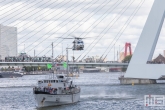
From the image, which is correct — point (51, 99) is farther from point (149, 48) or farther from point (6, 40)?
point (6, 40)

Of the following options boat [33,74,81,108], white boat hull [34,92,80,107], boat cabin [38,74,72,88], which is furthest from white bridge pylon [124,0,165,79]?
white boat hull [34,92,80,107]

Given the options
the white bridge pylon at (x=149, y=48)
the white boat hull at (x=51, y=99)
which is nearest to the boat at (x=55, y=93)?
the white boat hull at (x=51, y=99)

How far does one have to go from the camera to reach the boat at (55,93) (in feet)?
140

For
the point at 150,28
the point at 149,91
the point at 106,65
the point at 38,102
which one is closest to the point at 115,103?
the point at 38,102

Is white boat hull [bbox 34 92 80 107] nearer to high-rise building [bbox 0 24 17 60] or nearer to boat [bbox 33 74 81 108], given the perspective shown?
boat [bbox 33 74 81 108]

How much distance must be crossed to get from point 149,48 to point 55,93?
1966 centimetres

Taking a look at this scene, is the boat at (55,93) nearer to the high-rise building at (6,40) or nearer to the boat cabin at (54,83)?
the boat cabin at (54,83)

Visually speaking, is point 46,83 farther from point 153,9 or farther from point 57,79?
point 153,9

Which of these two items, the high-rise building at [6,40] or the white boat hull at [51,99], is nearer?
the white boat hull at [51,99]

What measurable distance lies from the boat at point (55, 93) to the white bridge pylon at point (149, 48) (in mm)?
16755

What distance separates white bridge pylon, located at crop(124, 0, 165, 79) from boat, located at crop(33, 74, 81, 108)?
16755 millimetres

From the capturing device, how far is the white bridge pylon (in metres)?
60.2

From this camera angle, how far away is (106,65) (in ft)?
225

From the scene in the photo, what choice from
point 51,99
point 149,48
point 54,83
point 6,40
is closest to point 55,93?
point 51,99
